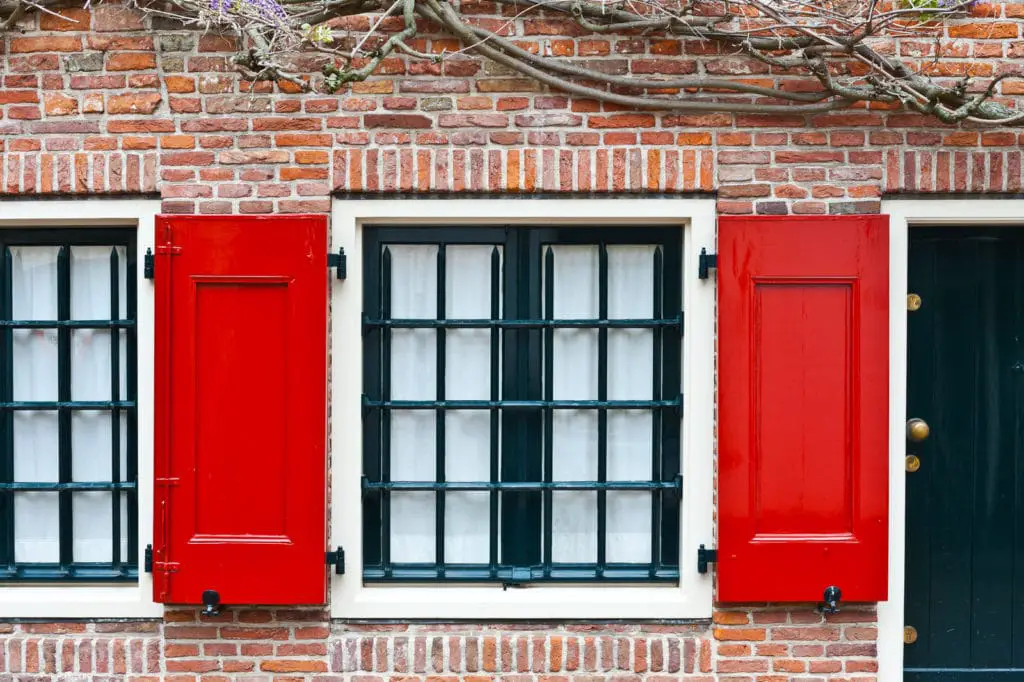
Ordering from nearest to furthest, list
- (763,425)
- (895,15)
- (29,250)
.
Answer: (895,15)
(763,425)
(29,250)

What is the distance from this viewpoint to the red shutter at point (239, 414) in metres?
3.47

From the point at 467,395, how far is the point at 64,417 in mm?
1729

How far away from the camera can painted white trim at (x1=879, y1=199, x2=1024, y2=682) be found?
11.8 ft

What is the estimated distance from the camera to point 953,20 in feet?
11.7

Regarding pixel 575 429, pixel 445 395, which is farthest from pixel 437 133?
pixel 575 429

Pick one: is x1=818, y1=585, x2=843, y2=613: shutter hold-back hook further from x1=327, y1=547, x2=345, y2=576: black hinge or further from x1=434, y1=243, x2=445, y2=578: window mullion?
x1=327, y1=547, x2=345, y2=576: black hinge

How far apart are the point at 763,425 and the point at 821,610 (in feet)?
2.68

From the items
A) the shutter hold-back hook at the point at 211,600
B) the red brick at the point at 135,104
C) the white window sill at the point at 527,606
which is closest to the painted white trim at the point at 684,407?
the white window sill at the point at 527,606

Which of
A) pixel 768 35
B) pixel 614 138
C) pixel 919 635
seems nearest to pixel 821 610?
pixel 919 635

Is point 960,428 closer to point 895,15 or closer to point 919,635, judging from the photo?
point 919,635

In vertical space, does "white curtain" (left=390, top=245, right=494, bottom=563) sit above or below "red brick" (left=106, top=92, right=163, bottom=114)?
below

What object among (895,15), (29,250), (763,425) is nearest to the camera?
(895,15)

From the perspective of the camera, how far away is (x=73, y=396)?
3.81 meters

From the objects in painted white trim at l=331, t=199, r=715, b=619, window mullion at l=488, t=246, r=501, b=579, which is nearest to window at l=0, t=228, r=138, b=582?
painted white trim at l=331, t=199, r=715, b=619
